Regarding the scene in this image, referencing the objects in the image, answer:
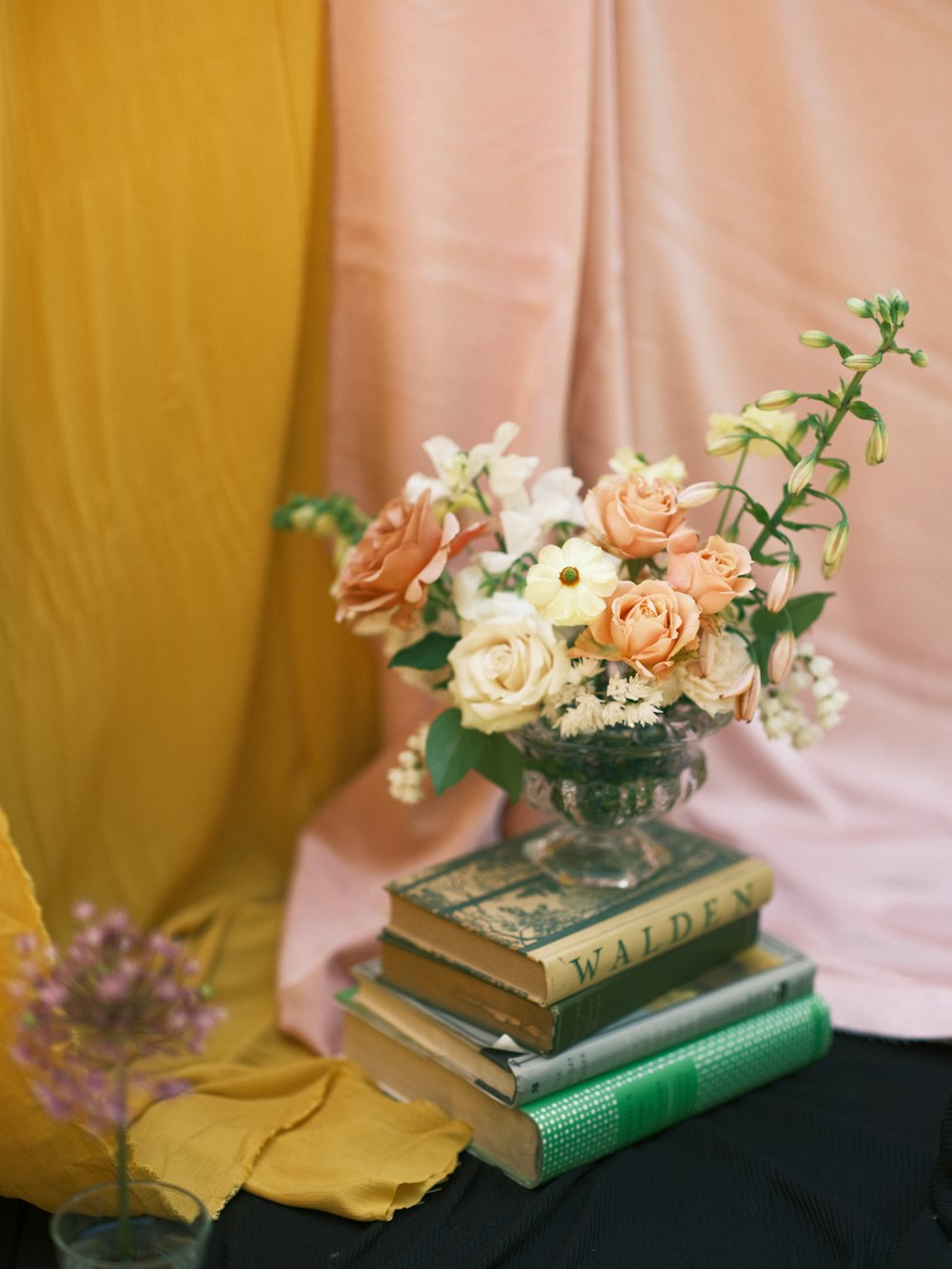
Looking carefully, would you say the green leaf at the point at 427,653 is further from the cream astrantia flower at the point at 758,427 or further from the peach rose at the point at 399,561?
the cream astrantia flower at the point at 758,427

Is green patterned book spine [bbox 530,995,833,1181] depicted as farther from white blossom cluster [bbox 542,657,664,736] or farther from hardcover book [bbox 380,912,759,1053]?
white blossom cluster [bbox 542,657,664,736]

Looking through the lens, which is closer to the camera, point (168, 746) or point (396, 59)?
point (396, 59)

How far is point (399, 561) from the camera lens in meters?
0.93

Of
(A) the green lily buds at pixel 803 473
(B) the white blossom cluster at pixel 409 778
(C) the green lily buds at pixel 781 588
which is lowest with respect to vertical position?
(B) the white blossom cluster at pixel 409 778

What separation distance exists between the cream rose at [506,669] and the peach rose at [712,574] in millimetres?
100

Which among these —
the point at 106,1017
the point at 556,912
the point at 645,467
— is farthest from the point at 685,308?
the point at 106,1017

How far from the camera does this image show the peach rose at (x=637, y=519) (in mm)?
895

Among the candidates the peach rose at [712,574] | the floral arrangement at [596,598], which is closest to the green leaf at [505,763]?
the floral arrangement at [596,598]

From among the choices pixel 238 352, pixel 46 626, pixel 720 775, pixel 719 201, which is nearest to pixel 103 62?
pixel 238 352

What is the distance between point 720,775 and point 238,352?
662mm

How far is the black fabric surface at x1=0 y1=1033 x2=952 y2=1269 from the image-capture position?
855mm

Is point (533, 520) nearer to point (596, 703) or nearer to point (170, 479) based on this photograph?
point (596, 703)

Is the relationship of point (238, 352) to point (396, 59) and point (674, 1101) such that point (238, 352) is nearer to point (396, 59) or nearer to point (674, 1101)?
point (396, 59)

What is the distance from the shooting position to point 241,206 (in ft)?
3.84
